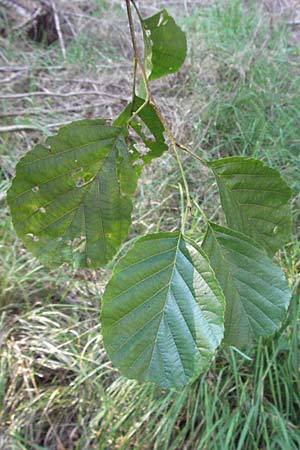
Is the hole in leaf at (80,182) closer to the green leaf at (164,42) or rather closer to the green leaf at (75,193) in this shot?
the green leaf at (75,193)

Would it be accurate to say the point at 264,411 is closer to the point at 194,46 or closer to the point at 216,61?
the point at 216,61

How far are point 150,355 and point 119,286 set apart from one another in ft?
0.23

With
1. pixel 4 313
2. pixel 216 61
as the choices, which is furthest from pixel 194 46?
pixel 4 313

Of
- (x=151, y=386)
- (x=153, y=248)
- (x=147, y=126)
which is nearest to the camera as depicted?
(x=153, y=248)

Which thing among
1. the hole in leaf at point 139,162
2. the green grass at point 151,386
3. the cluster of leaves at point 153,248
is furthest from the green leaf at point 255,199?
the green grass at point 151,386

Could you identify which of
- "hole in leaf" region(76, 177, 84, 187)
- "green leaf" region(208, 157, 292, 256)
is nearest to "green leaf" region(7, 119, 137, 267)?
"hole in leaf" region(76, 177, 84, 187)

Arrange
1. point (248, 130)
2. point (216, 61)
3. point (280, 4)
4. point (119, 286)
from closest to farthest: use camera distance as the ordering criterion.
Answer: point (119, 286), point (248, 130), point (216, 61), point (280, 4)

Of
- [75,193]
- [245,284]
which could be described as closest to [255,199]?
[245,284]

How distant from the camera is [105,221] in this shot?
55cm

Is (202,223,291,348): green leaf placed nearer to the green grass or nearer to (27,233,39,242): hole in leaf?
(27,233,39,242): hole in leaf

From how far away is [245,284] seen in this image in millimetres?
519

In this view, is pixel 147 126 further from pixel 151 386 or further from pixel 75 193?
pixel 151 386

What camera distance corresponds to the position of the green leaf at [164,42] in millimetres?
640

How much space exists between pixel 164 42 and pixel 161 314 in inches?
14.0
